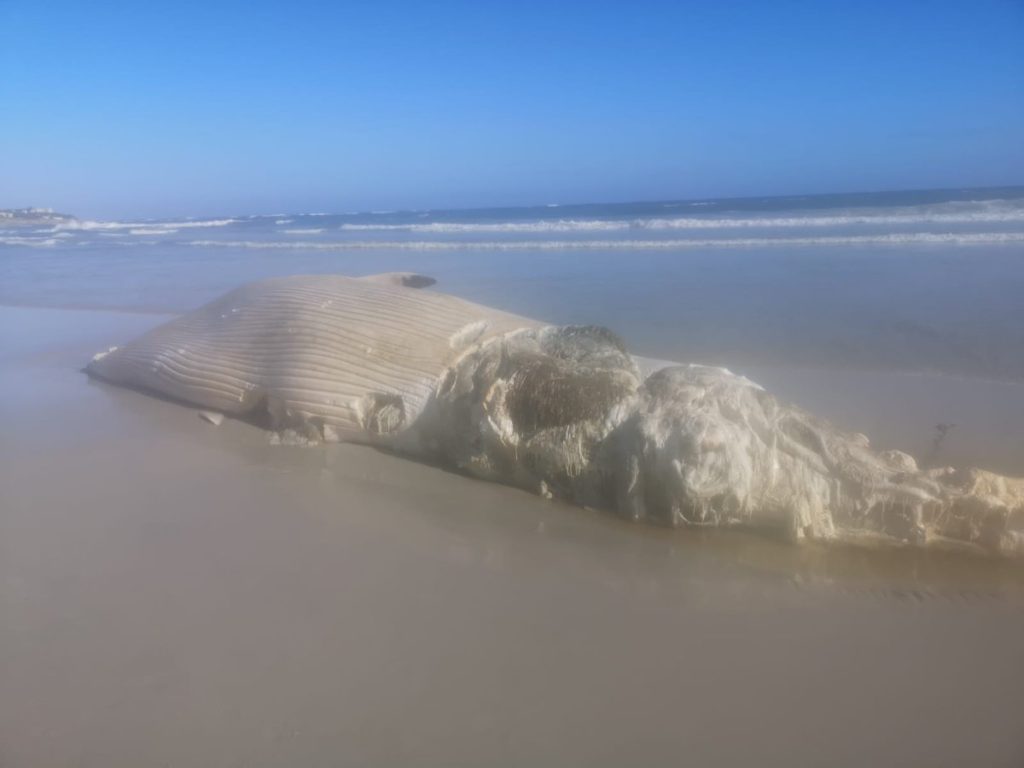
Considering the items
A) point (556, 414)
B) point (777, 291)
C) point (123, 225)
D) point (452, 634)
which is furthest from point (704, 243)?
point (123, 225)

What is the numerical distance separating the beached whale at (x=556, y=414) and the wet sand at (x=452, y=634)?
0.18 metres

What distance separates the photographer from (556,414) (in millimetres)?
4340

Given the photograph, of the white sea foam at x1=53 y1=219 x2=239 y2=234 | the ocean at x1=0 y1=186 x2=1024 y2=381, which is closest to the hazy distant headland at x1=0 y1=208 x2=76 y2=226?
the white sea foam at x1=53 y1=219 x2=239 y2=234

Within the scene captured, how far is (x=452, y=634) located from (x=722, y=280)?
33.6 ft

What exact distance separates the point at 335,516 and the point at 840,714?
2701 millimetres

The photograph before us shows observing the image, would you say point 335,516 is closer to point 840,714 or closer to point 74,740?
point 74,740

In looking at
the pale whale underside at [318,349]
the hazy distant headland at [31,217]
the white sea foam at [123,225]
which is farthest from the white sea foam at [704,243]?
the hazy distant headland at [31,217]

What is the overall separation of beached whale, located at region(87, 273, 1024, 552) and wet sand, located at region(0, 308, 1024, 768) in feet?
0.60

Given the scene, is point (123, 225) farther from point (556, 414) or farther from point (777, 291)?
point (556, 414)

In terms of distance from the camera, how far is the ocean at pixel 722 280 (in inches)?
311

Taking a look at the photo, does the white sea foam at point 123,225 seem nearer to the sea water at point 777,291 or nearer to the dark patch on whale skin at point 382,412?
the sea water at point 777,291

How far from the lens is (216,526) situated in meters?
4.13

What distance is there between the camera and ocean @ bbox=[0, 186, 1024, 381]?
7.89 metres

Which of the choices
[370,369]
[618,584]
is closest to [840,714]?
[618,584]
